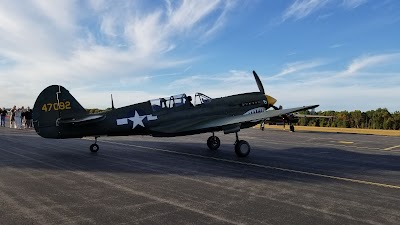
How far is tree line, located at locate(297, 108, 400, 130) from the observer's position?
115ft

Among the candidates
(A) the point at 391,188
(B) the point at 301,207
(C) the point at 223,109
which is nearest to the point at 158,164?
(C) the point at 223,109

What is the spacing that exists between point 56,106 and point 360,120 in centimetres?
3385

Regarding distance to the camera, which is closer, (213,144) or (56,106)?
(56,106)

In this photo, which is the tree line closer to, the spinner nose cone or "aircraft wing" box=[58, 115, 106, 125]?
the spinner nose cone

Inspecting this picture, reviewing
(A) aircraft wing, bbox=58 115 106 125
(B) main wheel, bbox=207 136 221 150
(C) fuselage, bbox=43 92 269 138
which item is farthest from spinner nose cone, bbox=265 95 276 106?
(A) aircraft wing, bbox=58 115 106 125

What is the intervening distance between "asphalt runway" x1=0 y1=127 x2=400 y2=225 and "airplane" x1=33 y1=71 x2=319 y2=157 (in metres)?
1.21

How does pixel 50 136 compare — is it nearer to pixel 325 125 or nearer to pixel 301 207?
pixel 301 207

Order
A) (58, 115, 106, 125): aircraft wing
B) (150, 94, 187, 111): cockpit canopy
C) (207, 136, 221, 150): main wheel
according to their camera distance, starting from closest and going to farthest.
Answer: (58, 115, 106, 125): aircraft wing → (150, 94, 187, 111): cockpit canopy → (207, 136, 221, 150): main wheel

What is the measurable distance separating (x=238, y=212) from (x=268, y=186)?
2.60 metres

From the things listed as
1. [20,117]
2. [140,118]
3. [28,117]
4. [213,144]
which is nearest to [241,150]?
[213,144]

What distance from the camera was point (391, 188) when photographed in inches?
344


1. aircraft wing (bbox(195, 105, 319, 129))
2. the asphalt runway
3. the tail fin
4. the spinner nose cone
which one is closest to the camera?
the asphalt runway

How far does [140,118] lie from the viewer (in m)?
15.2

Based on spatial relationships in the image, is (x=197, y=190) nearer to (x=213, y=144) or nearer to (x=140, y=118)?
(x=140, y=118)
